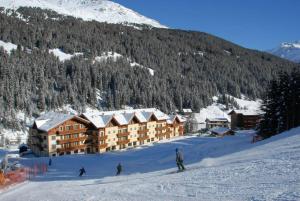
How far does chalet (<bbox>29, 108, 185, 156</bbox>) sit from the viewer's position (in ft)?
240

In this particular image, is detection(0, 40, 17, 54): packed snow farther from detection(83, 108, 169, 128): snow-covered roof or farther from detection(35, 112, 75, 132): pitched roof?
detection(35, 112, 75, 132): pitched roof

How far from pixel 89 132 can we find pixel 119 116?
906 cm

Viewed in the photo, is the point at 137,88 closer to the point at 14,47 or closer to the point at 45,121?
the point at 14,47

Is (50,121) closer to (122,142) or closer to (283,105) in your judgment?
(122,142)

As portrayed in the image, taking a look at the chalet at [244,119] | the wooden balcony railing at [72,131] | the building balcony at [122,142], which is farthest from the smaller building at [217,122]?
the wooden balcony railing at [72,131]

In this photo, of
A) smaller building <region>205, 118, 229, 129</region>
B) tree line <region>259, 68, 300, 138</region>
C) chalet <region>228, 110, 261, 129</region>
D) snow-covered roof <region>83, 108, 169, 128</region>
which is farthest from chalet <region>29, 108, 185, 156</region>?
smaller building <region>205, 118, 229, 129</region>

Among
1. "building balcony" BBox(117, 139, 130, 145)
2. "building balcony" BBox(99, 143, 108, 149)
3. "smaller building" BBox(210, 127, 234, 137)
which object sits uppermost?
"smaller building" BBox(210, 127, 234, 137)

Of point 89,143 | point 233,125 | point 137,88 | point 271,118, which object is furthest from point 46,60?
point 271,118

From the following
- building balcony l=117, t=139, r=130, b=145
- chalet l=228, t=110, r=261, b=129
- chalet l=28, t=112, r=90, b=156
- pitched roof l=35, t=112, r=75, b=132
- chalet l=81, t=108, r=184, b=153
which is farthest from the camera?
chalet l=228, t=110, r=261, b=129

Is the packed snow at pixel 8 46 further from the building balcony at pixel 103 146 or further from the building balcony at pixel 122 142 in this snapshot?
the building balcony at pixel 103 146

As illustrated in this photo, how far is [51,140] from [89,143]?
380 inches

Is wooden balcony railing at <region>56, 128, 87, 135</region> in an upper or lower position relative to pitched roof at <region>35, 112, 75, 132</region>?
lower

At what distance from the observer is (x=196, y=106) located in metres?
188

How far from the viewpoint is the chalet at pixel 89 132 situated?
7321 cm
